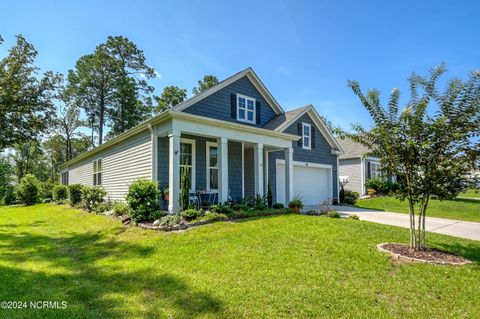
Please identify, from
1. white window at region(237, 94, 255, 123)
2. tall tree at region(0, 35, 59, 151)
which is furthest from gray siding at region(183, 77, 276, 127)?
tall tree at region(0, 35, 59, 151)

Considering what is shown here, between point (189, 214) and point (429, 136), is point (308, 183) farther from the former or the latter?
point (429, 136)

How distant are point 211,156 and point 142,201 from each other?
402cm

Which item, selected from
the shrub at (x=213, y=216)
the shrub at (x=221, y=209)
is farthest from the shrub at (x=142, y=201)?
the shrub at (x=221, y=209)

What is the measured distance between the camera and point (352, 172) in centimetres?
2195

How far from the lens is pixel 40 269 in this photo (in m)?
5.46

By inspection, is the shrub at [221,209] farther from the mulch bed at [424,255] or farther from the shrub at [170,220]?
the mulch bed at [424,255]

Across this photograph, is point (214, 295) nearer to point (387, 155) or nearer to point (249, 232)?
point (249, 232)

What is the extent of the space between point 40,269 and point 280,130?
10.3 m

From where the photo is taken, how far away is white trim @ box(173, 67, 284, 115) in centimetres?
1136

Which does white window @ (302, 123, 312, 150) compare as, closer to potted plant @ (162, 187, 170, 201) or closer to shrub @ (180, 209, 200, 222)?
potted plant @ (162, 187, 170, 201)

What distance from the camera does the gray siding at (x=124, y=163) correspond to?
11.1 metres

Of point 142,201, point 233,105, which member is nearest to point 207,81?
point 233,105

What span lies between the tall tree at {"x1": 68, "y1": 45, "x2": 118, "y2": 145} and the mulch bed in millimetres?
31114

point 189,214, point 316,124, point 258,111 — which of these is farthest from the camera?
point 316,124
